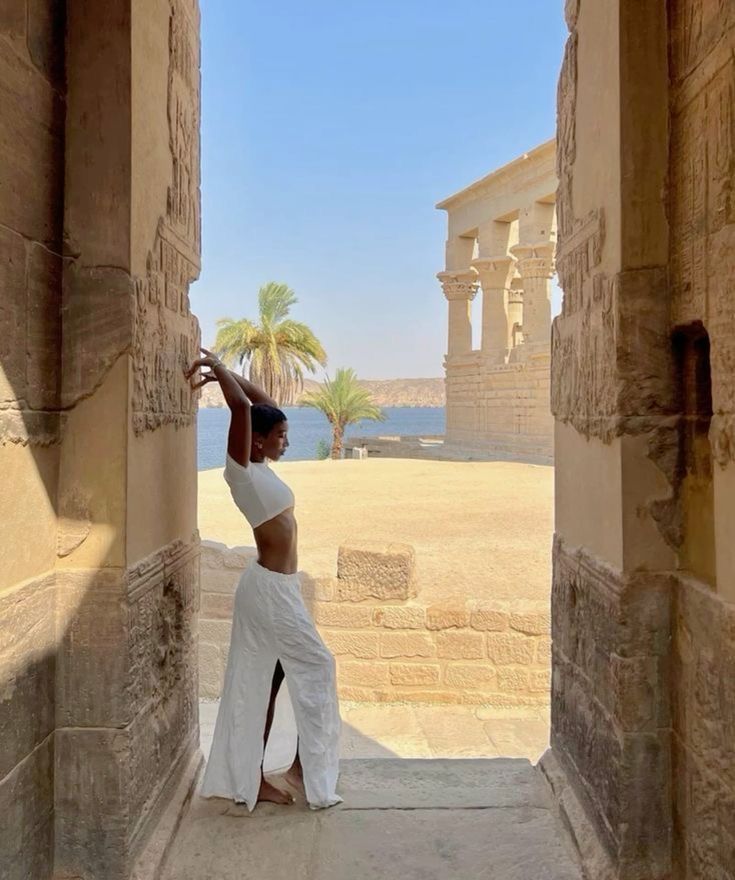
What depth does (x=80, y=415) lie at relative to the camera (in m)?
2.61

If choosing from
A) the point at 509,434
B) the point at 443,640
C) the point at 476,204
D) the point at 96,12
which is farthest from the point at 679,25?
the point at 476,204

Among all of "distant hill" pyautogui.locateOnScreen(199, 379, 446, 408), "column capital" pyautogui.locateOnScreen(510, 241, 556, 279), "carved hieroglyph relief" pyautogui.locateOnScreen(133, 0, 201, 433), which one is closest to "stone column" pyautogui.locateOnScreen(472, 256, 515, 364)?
"column capital" pyautogui.locateOnScreen(510, 241, 556, 279)

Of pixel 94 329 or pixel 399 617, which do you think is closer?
pixel 94 329

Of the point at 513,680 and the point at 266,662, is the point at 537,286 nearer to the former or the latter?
the point at 513,680

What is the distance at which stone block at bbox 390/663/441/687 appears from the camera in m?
6.47

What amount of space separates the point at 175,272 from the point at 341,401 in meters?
26.3

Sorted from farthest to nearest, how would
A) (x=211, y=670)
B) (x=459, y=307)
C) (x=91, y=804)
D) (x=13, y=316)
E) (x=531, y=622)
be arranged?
(x=459, y=307) → (x=211, y=670) → (x=531, y=622) → (x=91, y=804) → (x=13, y=316)

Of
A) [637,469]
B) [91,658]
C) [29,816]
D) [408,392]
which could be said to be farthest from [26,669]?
[408,392]

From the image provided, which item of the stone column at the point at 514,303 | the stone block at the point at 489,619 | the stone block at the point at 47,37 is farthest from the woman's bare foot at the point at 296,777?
the stone column at the point at 514,303

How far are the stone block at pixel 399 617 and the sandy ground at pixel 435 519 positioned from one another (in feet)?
0.86

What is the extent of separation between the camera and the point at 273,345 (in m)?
28.5

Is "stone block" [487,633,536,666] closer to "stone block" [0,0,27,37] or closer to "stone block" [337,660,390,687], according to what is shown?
"stone block" [337,660,390,687]

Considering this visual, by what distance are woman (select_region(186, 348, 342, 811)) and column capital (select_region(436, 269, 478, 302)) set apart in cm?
2542

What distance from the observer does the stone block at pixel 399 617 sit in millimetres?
6441
